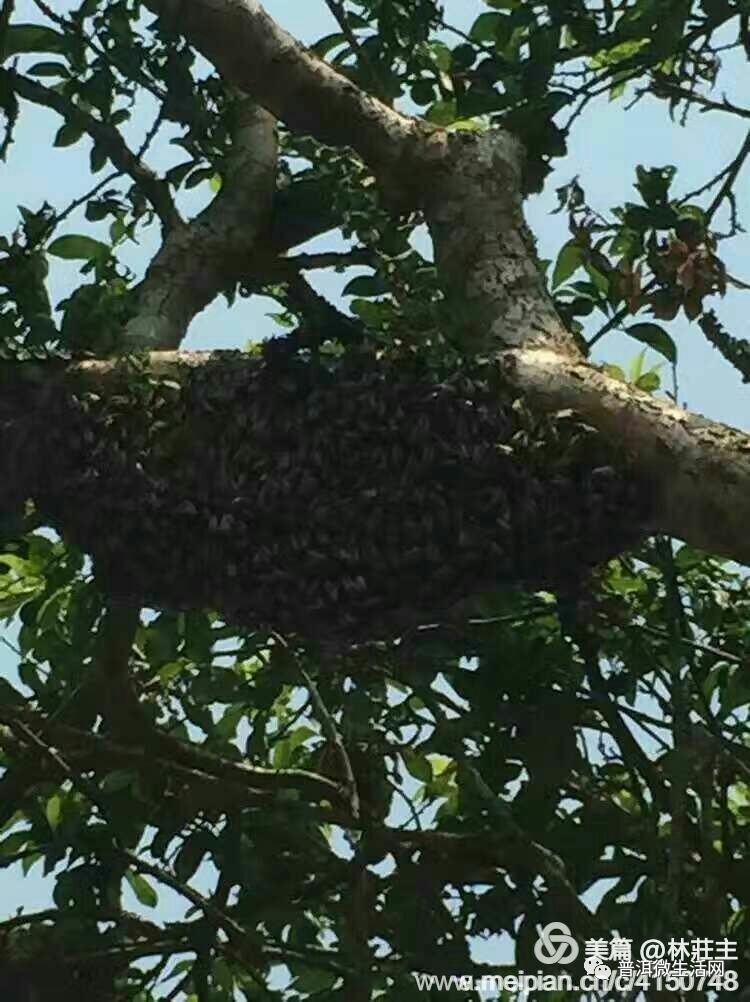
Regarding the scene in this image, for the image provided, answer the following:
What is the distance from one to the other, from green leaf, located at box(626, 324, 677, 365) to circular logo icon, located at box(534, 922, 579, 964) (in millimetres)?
791

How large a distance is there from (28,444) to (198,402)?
0.21 m

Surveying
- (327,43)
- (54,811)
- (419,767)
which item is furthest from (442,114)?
(54,811)

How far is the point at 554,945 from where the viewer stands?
2096mm

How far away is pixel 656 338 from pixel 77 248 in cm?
86

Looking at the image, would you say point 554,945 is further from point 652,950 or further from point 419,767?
point 419,767

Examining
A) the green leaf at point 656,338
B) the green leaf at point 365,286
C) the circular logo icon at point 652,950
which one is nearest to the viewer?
the circular logo icon at point 652,950

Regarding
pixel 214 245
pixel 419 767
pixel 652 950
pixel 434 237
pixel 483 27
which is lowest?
pixel 652 950

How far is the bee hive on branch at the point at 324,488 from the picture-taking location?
166cm

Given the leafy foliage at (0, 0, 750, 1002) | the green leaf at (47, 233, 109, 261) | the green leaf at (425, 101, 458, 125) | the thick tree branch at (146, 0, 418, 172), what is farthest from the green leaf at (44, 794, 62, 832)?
the green leaf at (425, 101, 458, 125)

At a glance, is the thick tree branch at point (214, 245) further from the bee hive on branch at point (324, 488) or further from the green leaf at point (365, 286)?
the bee hive on branch at point (324, 488)

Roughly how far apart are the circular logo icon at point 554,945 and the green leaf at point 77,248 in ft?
3.83

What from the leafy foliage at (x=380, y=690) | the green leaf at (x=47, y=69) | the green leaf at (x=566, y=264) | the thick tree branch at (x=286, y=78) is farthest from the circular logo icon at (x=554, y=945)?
the green leaf at (x=47, y=69)

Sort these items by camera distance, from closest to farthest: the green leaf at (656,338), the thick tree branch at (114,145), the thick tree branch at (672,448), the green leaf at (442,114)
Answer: the thick tree branch at (672,448) < the green leaf at (656,338) < the thick tree branch at (114,145) < the green leaf at (442,114)

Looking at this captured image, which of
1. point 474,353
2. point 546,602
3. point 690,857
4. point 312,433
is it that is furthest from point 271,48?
point 690,857
